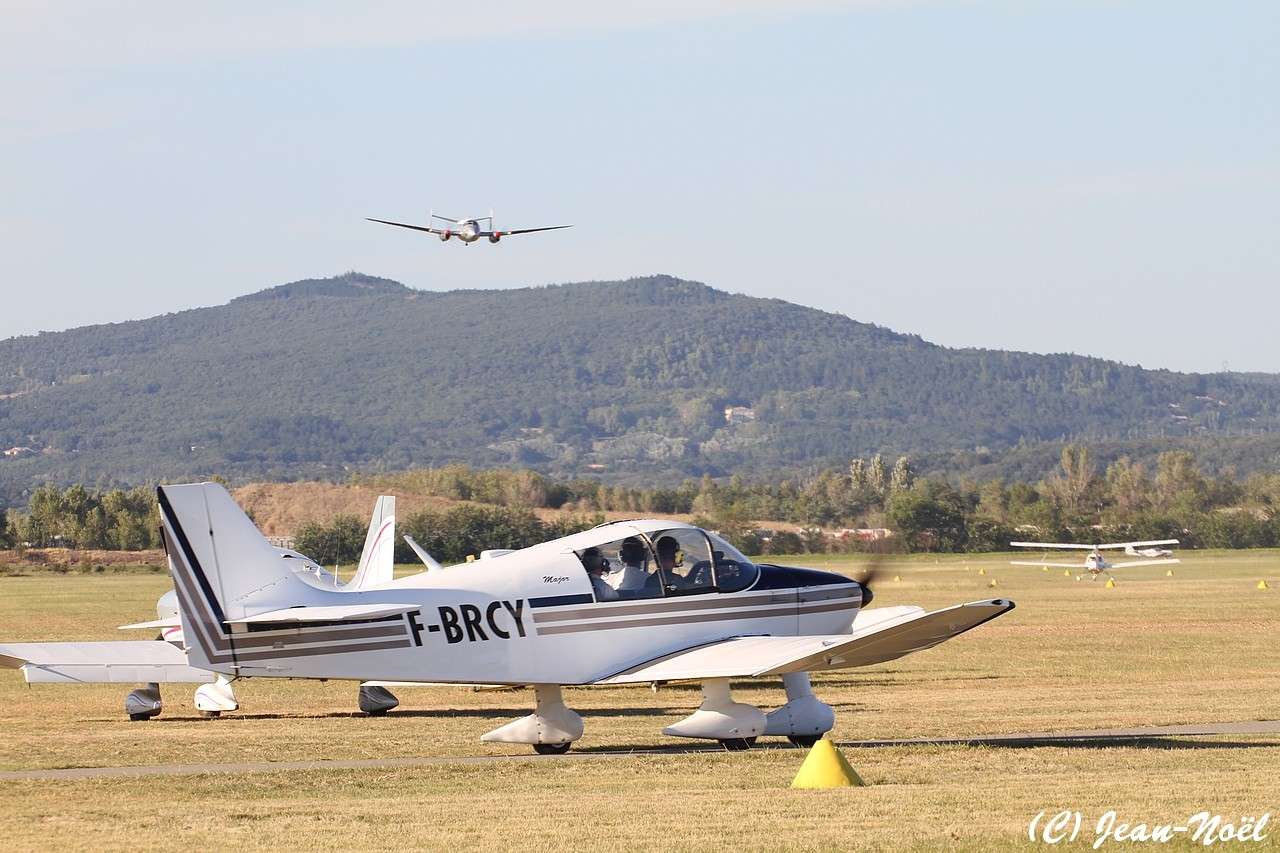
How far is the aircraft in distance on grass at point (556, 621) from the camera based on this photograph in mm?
15469

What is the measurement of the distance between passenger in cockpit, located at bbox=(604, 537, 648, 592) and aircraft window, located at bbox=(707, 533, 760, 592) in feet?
2.51

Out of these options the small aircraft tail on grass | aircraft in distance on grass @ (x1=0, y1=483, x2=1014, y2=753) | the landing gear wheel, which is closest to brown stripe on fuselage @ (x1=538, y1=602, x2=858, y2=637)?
aircraft in distance on grass @ (x1=0, y1=483, x2=1014, y2=753)

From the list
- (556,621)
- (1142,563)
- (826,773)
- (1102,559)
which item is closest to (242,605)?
(556,621)

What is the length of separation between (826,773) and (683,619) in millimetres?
3508

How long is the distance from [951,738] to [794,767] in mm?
3009

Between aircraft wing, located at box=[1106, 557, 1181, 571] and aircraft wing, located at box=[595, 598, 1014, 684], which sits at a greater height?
aircraft wing, located at box=[595, 598, 1014, 684]

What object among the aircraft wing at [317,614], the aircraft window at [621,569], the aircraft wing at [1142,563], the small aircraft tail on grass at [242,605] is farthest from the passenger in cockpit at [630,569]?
the aircraft wing at [1142,563]

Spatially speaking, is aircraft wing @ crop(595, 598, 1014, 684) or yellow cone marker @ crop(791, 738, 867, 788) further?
aircraft wing @ crop(595, 598, 1014, 684)

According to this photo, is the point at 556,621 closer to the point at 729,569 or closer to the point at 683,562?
the point at 683,562

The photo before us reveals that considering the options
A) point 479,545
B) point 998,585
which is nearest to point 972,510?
point 479,545

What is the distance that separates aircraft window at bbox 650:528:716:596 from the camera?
16844mm

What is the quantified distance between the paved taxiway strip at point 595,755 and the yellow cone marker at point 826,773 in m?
2.97

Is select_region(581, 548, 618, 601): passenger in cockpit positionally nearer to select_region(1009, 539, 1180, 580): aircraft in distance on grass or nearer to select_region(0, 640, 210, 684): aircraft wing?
select_region(0, 640, 210, 684): aircraft wing

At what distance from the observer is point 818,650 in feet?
50.4
